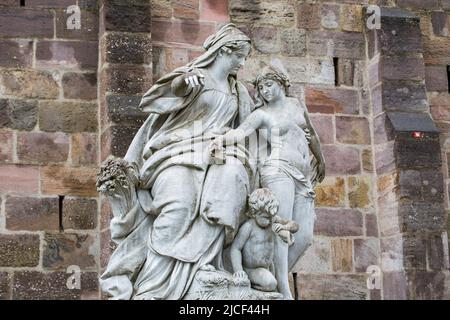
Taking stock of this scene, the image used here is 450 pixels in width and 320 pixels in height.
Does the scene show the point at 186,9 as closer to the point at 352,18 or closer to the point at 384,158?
the point at 352,18

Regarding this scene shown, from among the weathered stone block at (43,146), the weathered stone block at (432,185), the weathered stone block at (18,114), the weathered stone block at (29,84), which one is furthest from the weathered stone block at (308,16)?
the weathered stone block at (18,114)

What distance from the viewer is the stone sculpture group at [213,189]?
21.0ft

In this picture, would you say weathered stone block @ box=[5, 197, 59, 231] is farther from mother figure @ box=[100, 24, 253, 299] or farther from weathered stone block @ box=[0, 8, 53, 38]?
mother figure @ box=[100, 24, 253, 299]

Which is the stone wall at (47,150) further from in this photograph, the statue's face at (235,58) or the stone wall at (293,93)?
the statue's face at (235,58)

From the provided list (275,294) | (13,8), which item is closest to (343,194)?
(13,8)

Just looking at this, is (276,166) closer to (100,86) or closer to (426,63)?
(100,86)

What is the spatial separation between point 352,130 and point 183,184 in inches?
177

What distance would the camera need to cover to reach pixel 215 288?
632cm

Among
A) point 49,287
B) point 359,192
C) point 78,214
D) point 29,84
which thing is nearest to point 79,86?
point 29,84

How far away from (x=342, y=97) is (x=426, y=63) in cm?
99

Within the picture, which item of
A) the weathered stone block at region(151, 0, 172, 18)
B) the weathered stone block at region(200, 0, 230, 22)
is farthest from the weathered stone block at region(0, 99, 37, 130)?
the weathered stone block at region(200, 0, 230, 22)

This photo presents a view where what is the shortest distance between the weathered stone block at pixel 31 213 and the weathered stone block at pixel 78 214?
8 centimetres

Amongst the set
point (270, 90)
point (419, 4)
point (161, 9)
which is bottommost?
point (270, 90)

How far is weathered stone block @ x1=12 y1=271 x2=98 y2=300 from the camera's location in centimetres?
945
